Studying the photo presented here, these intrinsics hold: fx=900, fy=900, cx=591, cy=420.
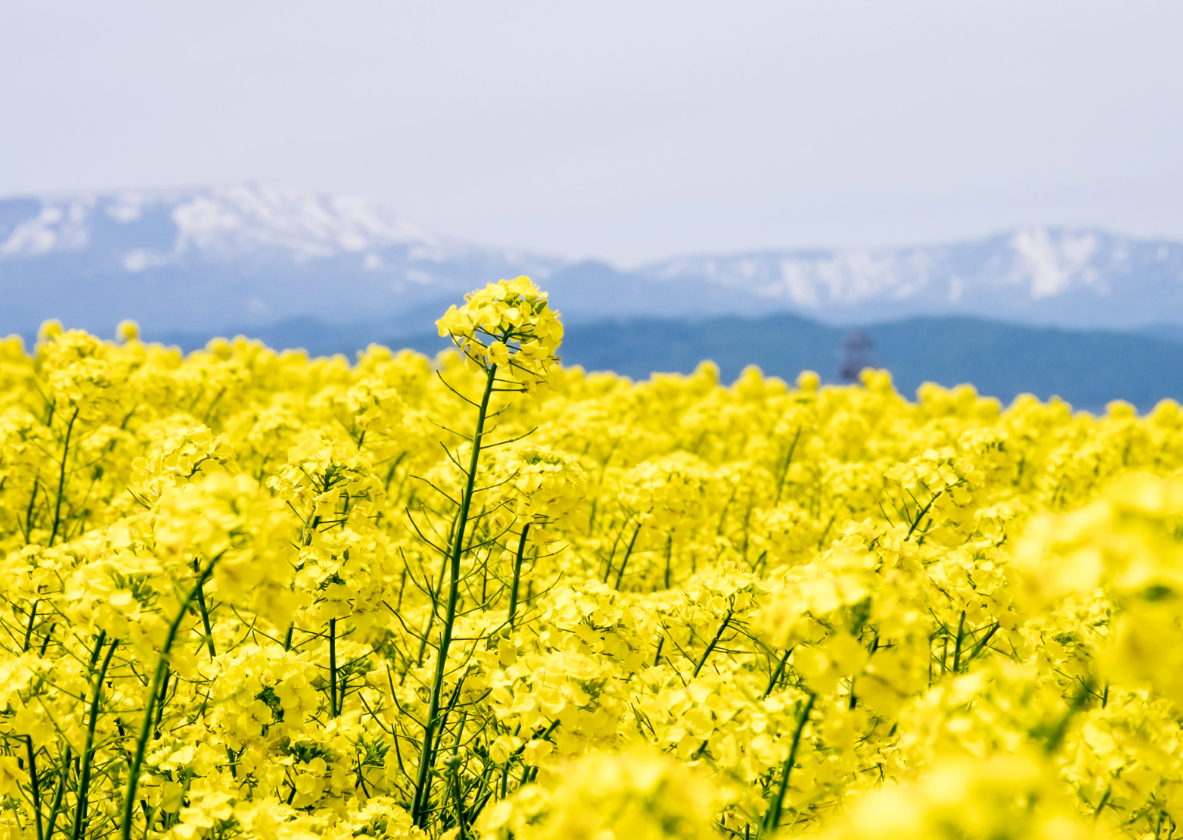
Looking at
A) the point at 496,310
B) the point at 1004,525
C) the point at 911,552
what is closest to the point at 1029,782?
the point at 911,552

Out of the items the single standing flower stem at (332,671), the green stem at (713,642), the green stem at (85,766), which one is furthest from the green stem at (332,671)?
the green stem at (713,642)

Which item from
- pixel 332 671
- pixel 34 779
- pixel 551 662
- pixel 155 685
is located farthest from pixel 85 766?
pixel 551 662

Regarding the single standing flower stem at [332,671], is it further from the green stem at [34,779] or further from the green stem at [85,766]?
the green stem at [34,779]

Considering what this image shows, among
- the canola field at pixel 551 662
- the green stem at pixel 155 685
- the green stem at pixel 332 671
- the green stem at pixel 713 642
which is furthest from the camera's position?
the green stem at pixel 332 671

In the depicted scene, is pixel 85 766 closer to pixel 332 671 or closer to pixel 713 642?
pixel 332 671

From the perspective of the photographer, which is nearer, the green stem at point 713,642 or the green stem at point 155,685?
the green stem at point 155,685

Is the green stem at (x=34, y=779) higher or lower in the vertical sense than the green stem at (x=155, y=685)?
lower

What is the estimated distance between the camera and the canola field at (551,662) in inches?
62.9

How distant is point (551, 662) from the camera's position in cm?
289

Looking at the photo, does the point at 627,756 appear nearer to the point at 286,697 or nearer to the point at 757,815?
the point at 757,815

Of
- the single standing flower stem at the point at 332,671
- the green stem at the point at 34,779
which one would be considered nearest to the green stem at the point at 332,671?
the single standing flower stem at the point at 332,671

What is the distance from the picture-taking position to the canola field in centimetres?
160

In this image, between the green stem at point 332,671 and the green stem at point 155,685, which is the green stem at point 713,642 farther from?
the green stem at point 155,685

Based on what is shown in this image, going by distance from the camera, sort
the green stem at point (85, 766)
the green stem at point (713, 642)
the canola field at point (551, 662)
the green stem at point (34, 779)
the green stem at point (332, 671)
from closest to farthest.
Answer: the canola field at point (551, 662) < the green stem at point (85, 766) < the green stem at point (34, 779) < the green stem at point (713, 642) < the green stem at point (332, 671)
